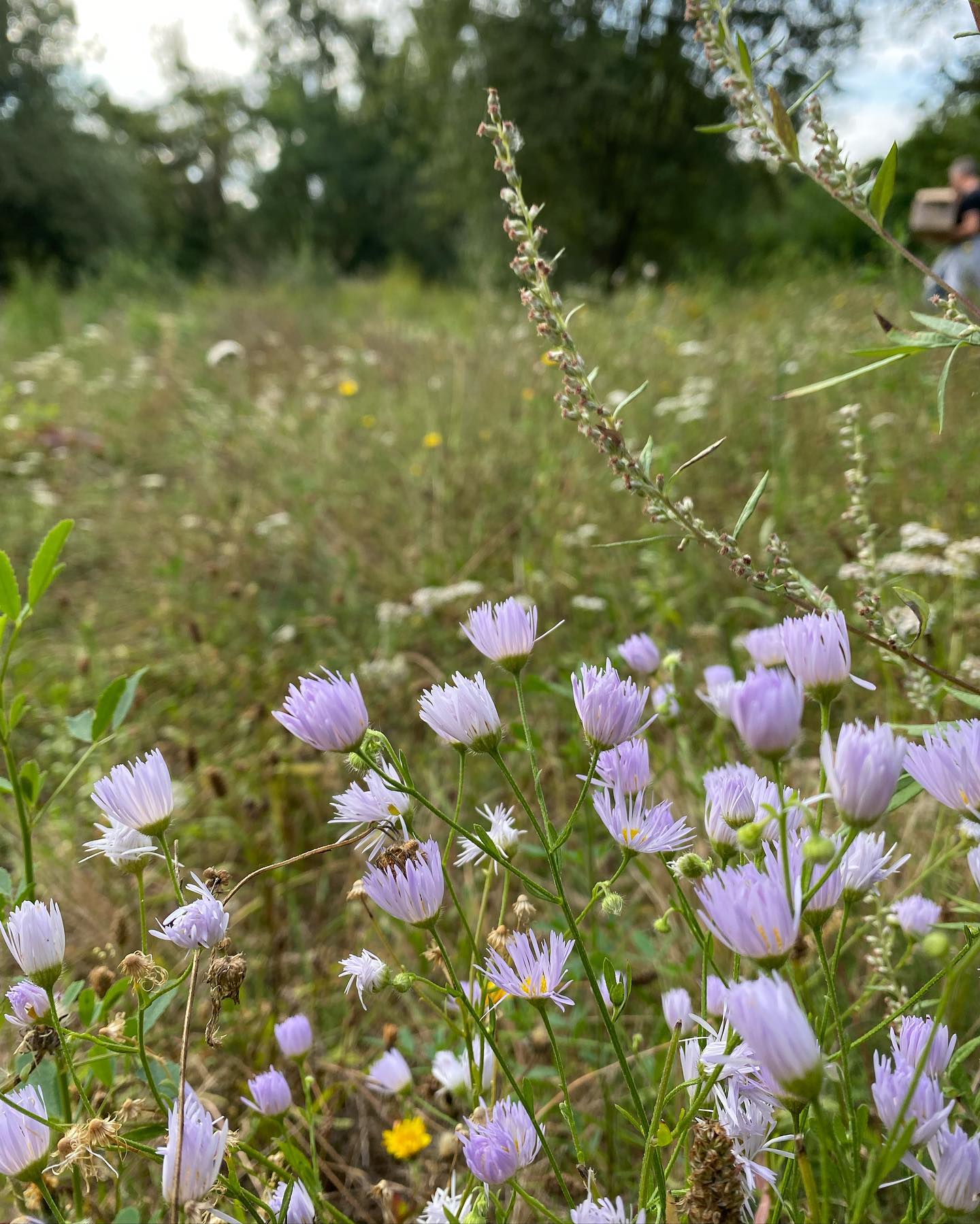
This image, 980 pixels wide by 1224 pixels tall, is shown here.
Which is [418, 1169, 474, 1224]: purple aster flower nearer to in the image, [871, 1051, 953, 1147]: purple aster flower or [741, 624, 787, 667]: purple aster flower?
[871, 1051, 953, 1147]: purple aster flower

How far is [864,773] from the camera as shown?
1.31 ft

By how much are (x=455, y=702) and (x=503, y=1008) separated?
0.68 metres

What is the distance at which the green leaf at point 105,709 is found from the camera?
78 centimetres

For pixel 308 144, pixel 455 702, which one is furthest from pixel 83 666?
pixel 308 144

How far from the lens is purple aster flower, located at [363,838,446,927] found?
0.54m

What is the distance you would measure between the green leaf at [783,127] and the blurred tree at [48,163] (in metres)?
15.7

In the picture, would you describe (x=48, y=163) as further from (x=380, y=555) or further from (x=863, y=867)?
(x=863, y=867)

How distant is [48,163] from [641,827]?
17.2 m

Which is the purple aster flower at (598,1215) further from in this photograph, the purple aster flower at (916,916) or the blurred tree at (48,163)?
the blurred tree at (48,163)

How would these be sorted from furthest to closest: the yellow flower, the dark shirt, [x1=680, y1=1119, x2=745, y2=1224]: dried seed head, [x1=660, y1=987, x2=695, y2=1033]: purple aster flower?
the dark shirt
the yellow flower
[x1=660, y1=987, x2=695, y2=1033]: purple aster flower
[x1=680, y1=1119, x2=745, y2=1224]: dried seed head

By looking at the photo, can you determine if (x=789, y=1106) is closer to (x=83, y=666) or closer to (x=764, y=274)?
(x=83, y=666)

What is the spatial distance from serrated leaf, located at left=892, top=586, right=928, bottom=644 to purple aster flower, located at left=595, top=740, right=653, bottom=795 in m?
0.21

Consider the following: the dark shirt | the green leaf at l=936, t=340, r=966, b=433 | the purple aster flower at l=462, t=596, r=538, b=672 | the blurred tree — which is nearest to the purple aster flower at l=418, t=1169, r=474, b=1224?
the purple aster flower at l=462, t=596, r=538, b=672

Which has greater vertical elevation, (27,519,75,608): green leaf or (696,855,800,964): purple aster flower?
(27,519,75,608): green leaf
